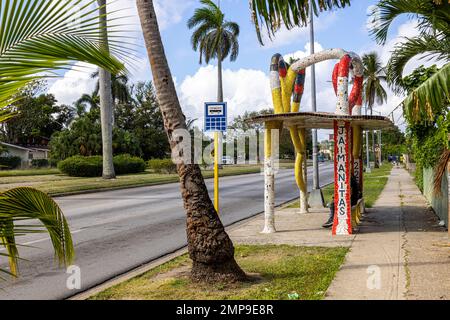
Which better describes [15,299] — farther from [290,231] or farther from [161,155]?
[161,155]

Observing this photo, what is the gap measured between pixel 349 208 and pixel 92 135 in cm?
3992

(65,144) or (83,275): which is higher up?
(65,144)

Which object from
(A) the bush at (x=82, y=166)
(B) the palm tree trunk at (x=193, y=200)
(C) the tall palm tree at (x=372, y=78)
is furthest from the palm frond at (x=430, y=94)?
(C) the tall palm tree at (x=372, y=78)

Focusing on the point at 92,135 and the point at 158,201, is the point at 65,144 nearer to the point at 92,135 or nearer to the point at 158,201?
the point at 92,135

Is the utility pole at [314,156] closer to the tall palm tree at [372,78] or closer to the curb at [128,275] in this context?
the curb at [128,275]

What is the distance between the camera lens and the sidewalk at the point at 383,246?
6.12 meters

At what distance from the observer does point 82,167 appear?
37.1 m

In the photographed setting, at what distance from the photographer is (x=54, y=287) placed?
6.84m

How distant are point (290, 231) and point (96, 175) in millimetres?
28811

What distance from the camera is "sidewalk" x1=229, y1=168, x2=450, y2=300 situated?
612 centimetres
